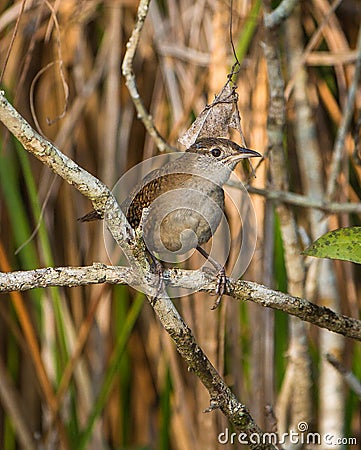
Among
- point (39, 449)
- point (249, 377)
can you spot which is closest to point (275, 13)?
point (249, 377)

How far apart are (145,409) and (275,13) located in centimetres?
116

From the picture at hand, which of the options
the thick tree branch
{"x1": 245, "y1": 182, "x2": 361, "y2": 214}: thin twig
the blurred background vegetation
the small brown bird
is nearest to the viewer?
the thick tree branch

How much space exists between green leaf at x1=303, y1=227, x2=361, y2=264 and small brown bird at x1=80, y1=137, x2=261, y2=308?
19 centimetres

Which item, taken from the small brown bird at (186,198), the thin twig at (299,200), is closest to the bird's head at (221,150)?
the small brown bird at (186,198)

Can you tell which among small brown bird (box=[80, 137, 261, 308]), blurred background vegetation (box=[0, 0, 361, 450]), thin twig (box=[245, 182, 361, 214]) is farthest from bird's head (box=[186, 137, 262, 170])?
blurred background vegetation (box=[0, 0, 361, 450])

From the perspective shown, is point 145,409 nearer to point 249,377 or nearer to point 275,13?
point 249,377

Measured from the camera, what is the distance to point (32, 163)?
194cm

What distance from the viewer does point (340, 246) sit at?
901mm

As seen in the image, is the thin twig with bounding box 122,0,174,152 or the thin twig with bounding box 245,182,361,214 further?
the thin twig with bounding box 245,182,361,214

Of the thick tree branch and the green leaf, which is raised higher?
the green leaf

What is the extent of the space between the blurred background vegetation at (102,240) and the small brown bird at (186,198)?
0.82ft

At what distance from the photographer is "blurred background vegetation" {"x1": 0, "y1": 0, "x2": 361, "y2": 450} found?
1.54 m

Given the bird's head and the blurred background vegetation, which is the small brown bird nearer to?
the bird's head

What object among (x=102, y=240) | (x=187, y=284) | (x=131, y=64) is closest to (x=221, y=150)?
(x=131, y=64)
